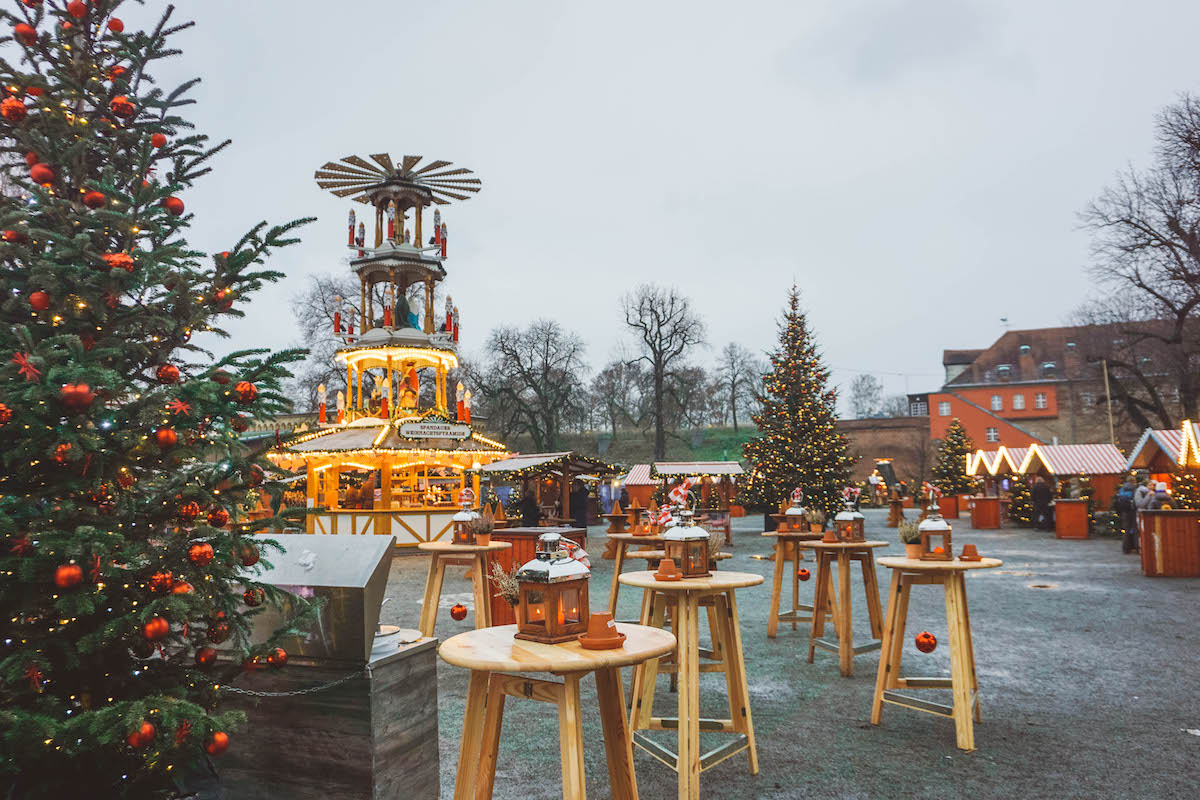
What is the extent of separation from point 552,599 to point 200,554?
145 centimetres

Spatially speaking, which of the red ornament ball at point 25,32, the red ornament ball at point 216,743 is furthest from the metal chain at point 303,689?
the red ornament ball at point 25,32

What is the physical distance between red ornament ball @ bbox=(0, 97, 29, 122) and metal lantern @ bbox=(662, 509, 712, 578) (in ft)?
13.1

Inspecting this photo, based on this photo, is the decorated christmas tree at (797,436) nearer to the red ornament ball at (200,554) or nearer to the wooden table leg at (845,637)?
the wooden table leg at (845,637)

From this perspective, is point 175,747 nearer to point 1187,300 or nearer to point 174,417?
point 174,417

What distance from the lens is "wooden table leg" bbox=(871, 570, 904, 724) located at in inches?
208

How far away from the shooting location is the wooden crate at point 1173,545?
41.8ft

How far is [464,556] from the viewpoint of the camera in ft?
25.7

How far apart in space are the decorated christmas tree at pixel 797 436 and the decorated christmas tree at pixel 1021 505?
28.0ft

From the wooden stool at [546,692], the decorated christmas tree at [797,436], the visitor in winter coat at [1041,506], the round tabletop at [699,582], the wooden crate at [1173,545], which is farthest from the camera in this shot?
the visitor in winter coat at [1041,506]

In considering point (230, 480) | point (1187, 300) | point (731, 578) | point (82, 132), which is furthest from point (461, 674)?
point (1187, 300)

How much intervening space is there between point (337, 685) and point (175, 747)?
0.72 m

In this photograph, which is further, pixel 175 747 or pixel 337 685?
pixel 337 685

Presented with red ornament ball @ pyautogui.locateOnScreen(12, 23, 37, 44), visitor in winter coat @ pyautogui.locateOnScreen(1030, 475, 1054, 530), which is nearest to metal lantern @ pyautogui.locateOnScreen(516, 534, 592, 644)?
red ornament ball @ pyautogui.locateOnScreen(12, 23, 37, 44)

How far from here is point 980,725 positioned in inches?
204
